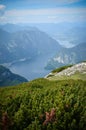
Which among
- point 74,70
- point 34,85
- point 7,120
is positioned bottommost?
point 74,70

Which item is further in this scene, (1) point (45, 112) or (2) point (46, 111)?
(2) point (46, 111)

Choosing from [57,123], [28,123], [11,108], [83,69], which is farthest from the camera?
[83,69]

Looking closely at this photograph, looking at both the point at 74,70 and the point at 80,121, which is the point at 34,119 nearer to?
the point at 80,121

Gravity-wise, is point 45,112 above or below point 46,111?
above

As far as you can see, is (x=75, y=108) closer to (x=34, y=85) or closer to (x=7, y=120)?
(x=7, y=120)

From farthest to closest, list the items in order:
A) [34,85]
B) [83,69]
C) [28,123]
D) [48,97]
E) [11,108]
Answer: [83,69] → [34,85] → [48,97] → [11,108] → [28,123]

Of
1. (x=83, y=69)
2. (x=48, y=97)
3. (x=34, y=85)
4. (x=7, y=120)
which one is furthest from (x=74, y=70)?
(x=7, y=120)

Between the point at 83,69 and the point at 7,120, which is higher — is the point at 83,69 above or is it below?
below

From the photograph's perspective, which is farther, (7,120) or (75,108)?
(75,108)

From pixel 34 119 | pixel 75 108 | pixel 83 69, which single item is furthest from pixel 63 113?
pixel 83 69
